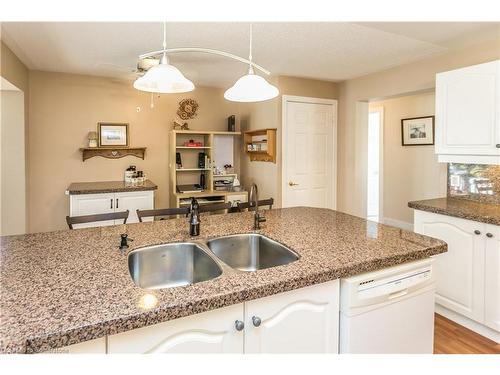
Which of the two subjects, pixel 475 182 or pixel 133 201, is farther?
pixel 133 201

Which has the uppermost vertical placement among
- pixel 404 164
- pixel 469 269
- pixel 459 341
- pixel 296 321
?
pixel 404 164

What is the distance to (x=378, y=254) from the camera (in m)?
1.34

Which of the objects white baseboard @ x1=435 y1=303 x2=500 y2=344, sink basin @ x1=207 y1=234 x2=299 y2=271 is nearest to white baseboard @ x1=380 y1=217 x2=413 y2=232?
white baseboard @ x1=435 y1=303 x2=500 y2=344

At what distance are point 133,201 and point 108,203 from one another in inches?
10.2

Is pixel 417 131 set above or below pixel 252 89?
above

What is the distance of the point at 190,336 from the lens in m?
1.00

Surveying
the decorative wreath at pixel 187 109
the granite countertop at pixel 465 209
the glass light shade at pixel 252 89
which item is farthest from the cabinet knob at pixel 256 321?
the decorative wreath at pixel 187 109

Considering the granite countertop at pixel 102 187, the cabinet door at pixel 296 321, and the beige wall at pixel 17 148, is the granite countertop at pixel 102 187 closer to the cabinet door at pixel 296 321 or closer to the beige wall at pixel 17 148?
the beige wall at pixel 17 148

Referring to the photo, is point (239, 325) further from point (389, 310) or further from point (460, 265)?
point (460, 265)

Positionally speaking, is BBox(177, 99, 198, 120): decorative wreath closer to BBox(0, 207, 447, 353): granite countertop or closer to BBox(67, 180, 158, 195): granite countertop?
BBox(67, 180, 158, 195): granite countertop

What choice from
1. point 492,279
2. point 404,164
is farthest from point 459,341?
point 404,164

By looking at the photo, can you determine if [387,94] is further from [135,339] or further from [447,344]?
[135,339]

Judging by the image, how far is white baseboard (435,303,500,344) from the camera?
2174 mm

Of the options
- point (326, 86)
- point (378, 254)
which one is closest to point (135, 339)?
point (378, 254)
